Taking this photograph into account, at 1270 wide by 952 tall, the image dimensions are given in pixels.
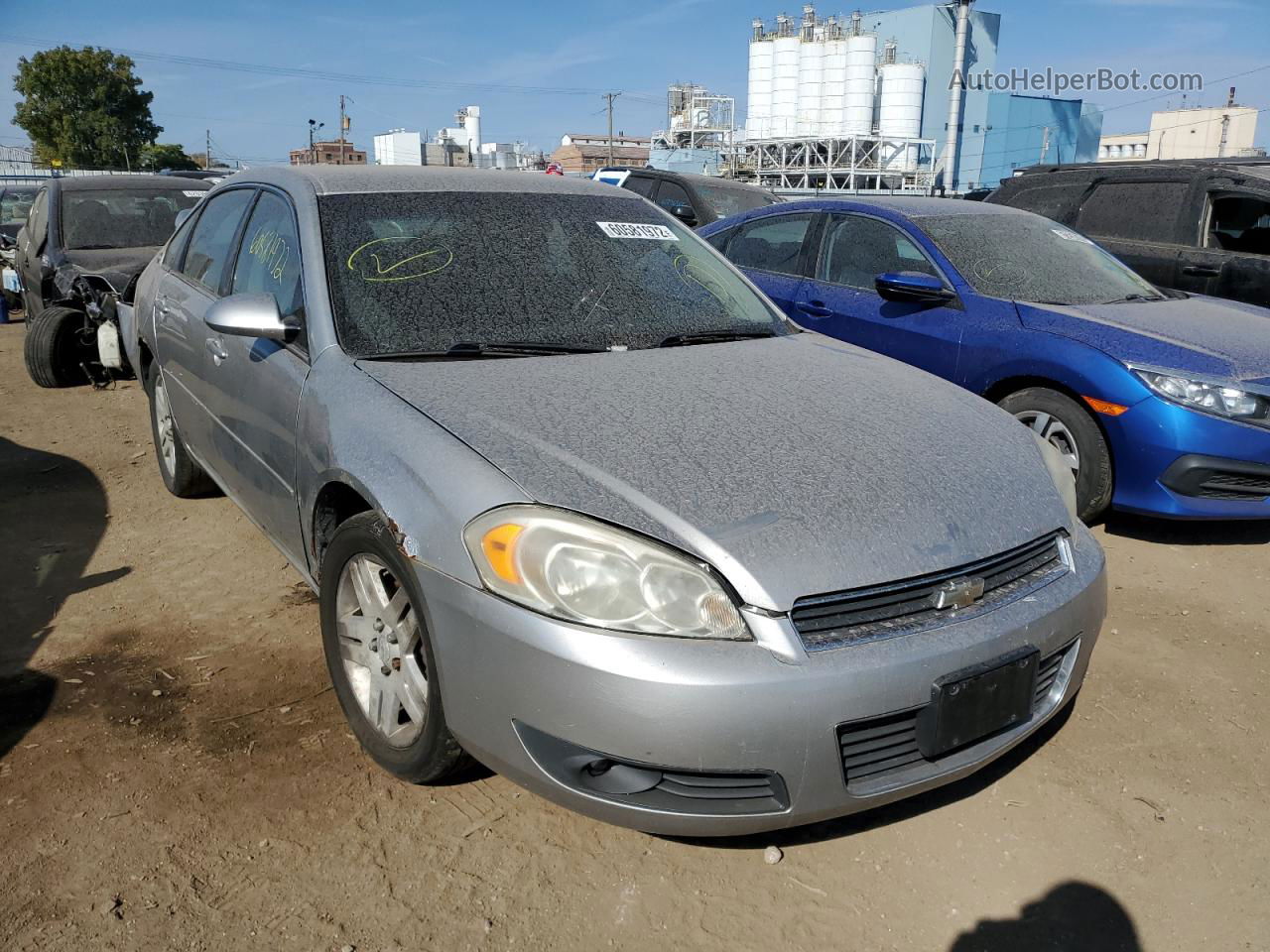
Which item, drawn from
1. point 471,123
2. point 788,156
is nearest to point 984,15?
point 788,156

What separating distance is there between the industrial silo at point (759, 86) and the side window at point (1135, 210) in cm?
6549

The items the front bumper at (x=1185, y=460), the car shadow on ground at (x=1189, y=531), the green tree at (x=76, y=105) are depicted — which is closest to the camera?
the front bumper at (x=1185, y=460)

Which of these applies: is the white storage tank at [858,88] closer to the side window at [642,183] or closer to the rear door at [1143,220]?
the side window at [642,183]

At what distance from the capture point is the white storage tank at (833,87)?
65188 mm

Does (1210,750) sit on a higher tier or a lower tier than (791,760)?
lower

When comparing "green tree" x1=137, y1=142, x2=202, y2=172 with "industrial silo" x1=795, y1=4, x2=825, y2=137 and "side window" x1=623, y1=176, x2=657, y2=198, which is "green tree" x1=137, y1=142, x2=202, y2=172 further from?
"side window" x1=623, y1=176, x2=657, y2=198

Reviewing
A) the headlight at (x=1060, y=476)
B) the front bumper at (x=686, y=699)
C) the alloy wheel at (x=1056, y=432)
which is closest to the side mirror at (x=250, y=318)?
the front bumper at (x=686, y=699)

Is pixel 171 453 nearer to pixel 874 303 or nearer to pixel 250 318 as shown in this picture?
pixel 250 318

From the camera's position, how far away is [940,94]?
66.6 meters

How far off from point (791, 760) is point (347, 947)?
103 centimetres

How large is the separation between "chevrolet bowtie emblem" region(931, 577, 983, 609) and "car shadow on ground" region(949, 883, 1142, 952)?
73cm

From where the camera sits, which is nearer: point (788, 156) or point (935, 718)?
point (935, 718)

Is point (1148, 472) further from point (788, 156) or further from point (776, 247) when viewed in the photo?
point (788, 156)

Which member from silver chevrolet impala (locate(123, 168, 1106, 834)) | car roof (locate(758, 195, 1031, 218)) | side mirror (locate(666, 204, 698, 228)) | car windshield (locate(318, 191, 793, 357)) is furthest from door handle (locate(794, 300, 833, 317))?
side mirror (locate(666, 204, 698, 228))
